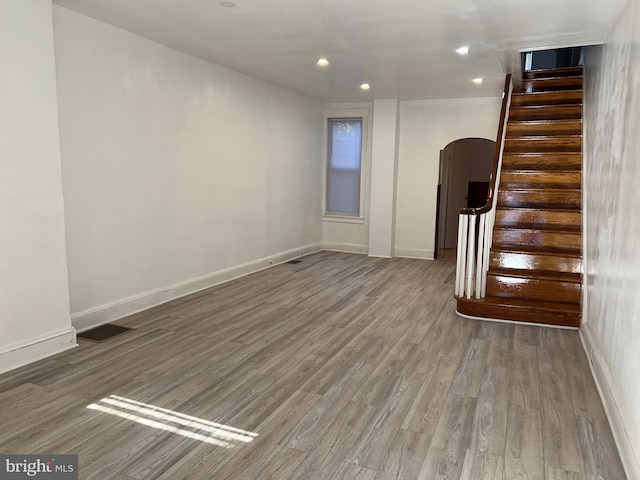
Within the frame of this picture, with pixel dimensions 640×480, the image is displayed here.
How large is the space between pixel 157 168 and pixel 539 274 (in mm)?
4109

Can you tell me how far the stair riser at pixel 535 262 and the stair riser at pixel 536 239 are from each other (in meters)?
0.26

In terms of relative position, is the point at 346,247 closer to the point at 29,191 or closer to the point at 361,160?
the point at 361,160

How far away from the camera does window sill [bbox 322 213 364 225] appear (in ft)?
28.2

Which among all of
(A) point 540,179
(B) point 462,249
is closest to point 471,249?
(B) point 462,249

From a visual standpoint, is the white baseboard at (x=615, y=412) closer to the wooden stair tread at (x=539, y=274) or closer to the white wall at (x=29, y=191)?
the wooden stair tread at (x=539, y=274)

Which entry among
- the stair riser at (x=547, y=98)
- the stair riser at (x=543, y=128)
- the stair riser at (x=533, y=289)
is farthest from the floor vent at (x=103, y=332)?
the stair riser at (x=547, y=98)

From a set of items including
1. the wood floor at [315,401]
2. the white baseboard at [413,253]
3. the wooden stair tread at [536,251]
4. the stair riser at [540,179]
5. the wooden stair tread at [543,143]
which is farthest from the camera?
the white baseboard at [413,253]

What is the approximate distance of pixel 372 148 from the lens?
8.00m

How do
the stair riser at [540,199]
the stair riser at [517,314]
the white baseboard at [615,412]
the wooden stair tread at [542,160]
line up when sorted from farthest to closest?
the wooden stair tread at [542,160] < the stair riser at [540,199] < the stair riser at [517,314] < the white baseboard at [615,412]

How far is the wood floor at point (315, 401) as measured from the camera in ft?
7.66

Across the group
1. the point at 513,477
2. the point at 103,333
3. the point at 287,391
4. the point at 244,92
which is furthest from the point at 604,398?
the point at 244,92

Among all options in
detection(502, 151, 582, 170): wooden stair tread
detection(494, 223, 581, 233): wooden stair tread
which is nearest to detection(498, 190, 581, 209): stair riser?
detection(494, 223, 581, 233): wooden stair tread

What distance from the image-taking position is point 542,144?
594cm

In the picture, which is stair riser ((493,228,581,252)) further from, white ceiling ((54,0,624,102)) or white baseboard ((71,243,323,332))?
white baseboard ((71,243,323,332))
